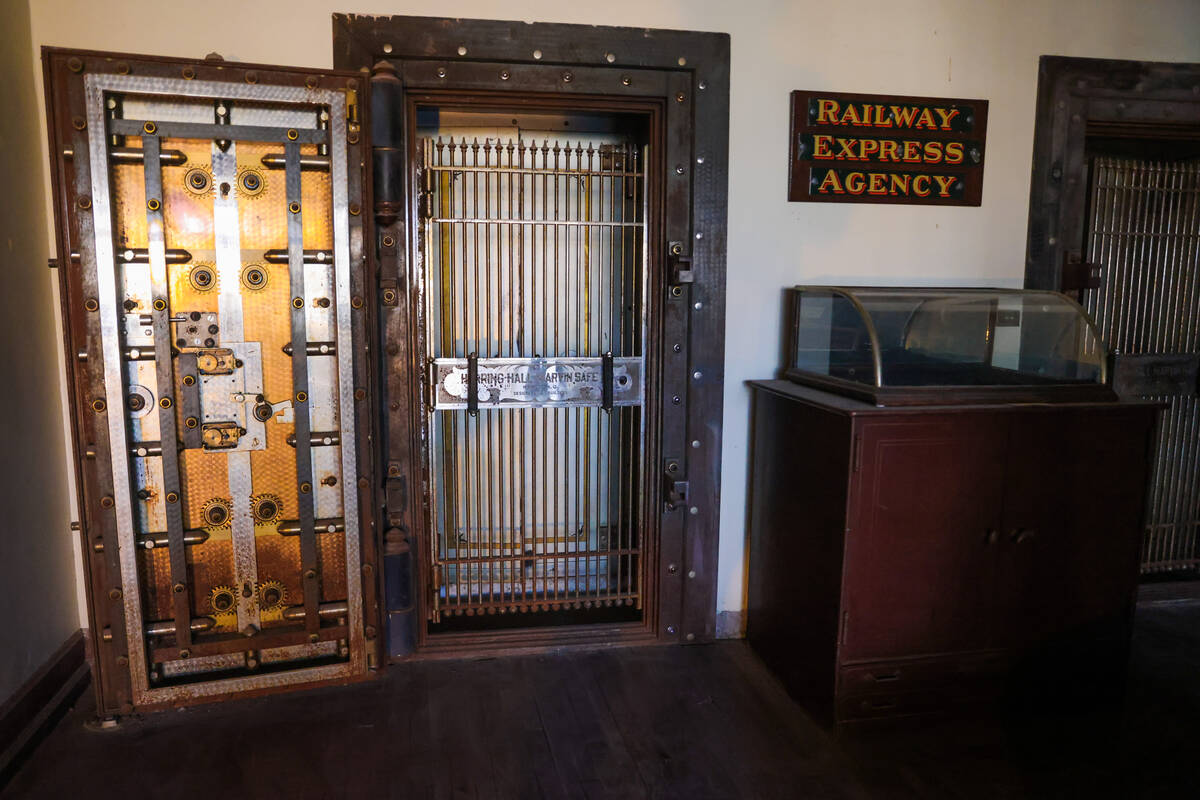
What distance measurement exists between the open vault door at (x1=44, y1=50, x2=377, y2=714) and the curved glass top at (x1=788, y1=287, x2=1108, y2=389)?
172 centimetres

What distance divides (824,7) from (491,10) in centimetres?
128

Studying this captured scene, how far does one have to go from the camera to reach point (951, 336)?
2.81 m

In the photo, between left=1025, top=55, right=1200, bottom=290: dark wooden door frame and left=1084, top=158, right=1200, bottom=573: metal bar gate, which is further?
left=1084, top=158, right=1200, bottom=573: metal bar gate

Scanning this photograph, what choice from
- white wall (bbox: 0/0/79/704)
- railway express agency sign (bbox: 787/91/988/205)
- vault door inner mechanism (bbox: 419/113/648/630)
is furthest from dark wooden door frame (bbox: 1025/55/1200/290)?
white wall (bbox: 0/0/79/704)

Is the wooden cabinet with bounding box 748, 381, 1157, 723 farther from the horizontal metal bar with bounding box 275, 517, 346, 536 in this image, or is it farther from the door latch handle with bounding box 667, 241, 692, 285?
the horizontal metal bar with bounding box 275, 517, 346, 536

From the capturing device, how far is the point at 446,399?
282cm

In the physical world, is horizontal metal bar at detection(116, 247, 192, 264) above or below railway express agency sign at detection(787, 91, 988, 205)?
below

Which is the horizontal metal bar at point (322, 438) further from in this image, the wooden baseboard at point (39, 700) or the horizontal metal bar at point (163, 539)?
the wooden baseboard at point (39, 700)

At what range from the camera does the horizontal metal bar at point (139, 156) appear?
2.29 m

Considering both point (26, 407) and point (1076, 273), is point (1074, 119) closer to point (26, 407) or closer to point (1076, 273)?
point (1076, 273)

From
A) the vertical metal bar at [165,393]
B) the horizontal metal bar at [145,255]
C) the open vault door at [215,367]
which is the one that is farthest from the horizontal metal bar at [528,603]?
the horizontal metal bar at [145,255]

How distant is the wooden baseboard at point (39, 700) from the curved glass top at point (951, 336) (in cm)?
287

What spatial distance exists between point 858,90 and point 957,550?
1.79 m

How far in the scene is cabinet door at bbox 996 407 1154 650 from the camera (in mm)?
2445
